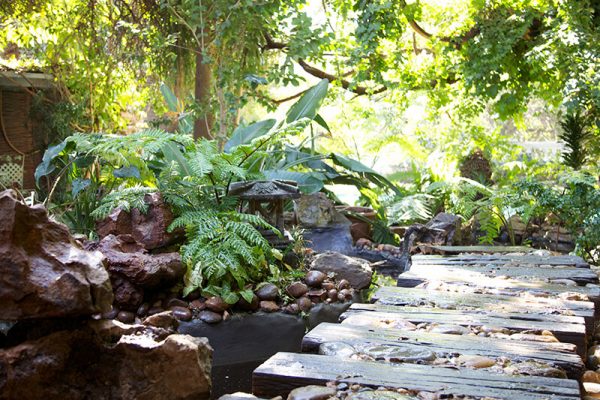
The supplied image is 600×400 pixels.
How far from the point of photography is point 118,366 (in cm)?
282

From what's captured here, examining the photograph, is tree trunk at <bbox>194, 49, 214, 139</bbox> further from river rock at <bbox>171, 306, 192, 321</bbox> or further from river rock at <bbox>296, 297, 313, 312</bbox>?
river rock at <bbox>171, 306, 192, 321</bbox>

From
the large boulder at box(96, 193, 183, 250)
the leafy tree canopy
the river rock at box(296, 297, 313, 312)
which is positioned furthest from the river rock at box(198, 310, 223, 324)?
the leafy tree canopy

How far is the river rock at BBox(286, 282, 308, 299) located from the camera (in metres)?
6.33

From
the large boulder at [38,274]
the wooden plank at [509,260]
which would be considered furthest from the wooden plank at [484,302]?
the large boulder at [38,274]

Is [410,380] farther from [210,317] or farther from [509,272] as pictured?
[210,317]

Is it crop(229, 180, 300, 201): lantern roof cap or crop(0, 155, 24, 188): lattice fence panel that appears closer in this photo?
crop(229, 180, 300, 201): lantern roof cap

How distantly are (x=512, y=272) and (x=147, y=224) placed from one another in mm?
3195

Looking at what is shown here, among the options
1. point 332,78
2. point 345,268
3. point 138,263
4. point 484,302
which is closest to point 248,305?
point 138,263

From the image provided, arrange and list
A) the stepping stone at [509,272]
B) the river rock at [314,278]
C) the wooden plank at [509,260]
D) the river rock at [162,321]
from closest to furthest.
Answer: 1. the river rock at [162,321]
2. the stepping stone at [509,272]
3. the wooden plank at [509,260]
4. the river rock at [314,278]

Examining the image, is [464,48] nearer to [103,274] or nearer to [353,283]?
[353,283]

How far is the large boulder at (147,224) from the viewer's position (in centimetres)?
634

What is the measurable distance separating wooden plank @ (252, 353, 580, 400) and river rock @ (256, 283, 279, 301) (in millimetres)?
3482

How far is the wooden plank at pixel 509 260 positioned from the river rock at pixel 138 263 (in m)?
1.99

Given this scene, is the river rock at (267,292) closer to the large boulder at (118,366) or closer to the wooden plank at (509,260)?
the wooden plank at (509,260)
